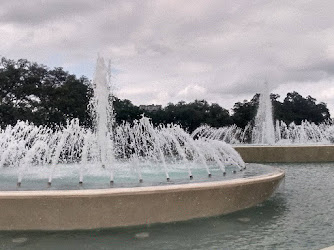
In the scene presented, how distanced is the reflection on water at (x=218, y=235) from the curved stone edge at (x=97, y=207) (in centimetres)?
11

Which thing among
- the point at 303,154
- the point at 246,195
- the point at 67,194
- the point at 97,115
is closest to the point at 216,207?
the point at 246,195

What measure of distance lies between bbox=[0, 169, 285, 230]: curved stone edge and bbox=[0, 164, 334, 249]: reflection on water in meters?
0.11

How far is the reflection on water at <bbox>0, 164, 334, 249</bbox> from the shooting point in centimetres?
493

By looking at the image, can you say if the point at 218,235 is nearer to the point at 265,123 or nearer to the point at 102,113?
the point at 102,113

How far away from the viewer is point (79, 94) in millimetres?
32594

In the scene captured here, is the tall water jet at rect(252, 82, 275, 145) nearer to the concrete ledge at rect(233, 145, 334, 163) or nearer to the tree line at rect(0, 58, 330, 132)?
the concrete ledge at rect(233, 145, 334, 163)

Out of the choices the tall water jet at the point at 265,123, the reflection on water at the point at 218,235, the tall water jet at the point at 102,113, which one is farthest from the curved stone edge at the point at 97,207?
the tall water jet at the point at 265,123

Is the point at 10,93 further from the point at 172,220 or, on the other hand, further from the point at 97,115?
the point at 172,220

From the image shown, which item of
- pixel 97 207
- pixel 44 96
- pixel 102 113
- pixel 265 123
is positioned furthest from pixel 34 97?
pixel 97 207

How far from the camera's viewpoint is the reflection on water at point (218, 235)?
4934mm

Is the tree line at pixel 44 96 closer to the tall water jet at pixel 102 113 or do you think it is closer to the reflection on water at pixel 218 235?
the tall water jet at pixel 102 113

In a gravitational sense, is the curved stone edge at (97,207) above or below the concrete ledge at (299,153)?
below

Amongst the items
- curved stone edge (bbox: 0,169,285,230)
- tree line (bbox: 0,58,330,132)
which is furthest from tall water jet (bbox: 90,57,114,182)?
tree line (bbox: 0,58,330,132)

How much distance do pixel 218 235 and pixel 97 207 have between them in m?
1.56
